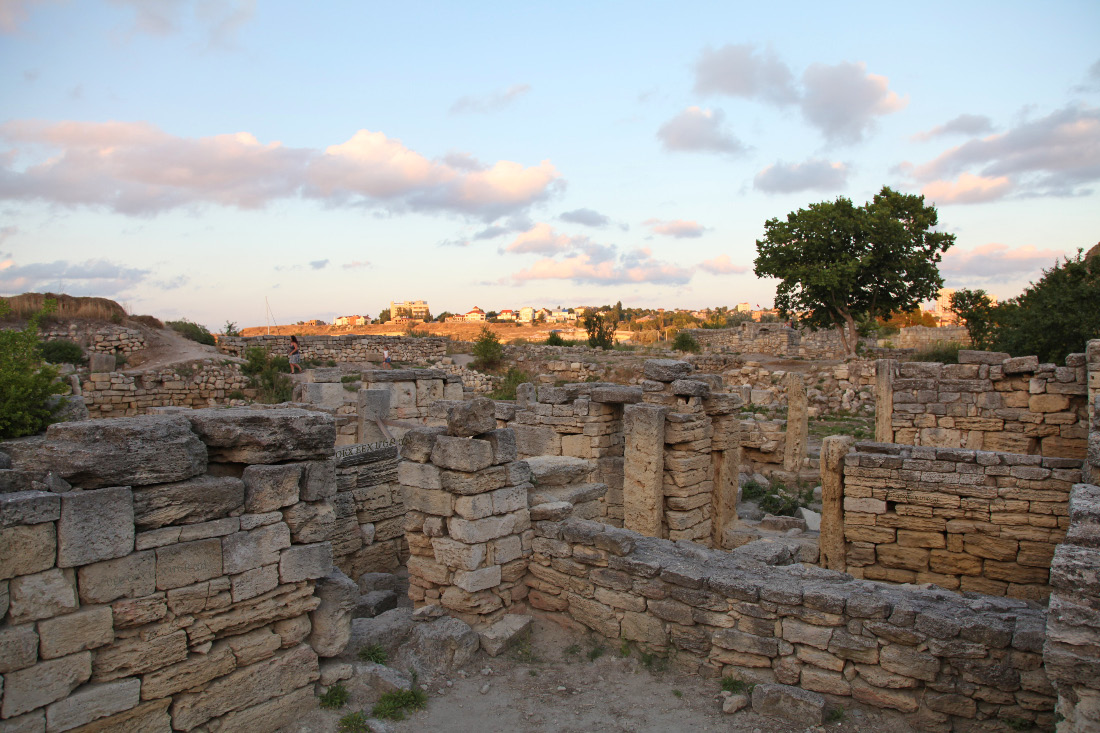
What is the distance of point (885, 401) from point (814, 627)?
32.6 feet

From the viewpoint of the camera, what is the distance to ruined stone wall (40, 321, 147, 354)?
22.7m

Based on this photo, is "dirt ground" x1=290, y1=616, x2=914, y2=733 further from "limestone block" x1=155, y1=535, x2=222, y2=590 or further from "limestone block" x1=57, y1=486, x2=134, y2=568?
"limestone block" x1=57, y1=486, x2=134, y2=568

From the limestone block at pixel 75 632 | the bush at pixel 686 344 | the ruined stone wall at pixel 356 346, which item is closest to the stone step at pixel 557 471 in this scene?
the limestone block at pixel 75 632

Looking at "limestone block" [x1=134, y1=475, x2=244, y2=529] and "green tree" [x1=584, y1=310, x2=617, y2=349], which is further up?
"green tree" [x1=584, y1=310, x2=617, y2=349]

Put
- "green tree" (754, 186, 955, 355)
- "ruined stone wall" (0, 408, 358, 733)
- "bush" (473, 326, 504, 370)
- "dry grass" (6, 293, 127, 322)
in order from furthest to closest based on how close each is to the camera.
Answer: "bush" (473, 326, 504, 370), "green tree" (754, 186, 955, 355), "dry grass" (6, 293, 127, 322), "ruined stone wall" (0, 408, 358, 733)

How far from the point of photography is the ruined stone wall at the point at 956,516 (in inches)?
273

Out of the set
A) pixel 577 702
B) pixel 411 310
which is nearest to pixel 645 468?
pixel 577 702

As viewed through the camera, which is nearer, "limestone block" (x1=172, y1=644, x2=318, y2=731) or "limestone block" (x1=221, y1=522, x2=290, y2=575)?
"limestone block" (x1=172, y1=644, x2=318, y2=731)

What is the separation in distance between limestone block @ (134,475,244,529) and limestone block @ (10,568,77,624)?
48 cm

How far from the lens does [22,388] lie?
515 cm

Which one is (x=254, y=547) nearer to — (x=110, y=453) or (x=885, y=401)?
(x=110, y=453)

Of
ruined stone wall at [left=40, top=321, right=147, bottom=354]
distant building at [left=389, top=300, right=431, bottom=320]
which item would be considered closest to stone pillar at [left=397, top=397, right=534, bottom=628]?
ruined stone wall at [left=40, top=321, right=147, bottom=354]

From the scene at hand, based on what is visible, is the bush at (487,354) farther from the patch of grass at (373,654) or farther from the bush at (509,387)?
the patch of grass at (373,654)

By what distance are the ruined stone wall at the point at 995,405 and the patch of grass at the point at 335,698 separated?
1097cm
